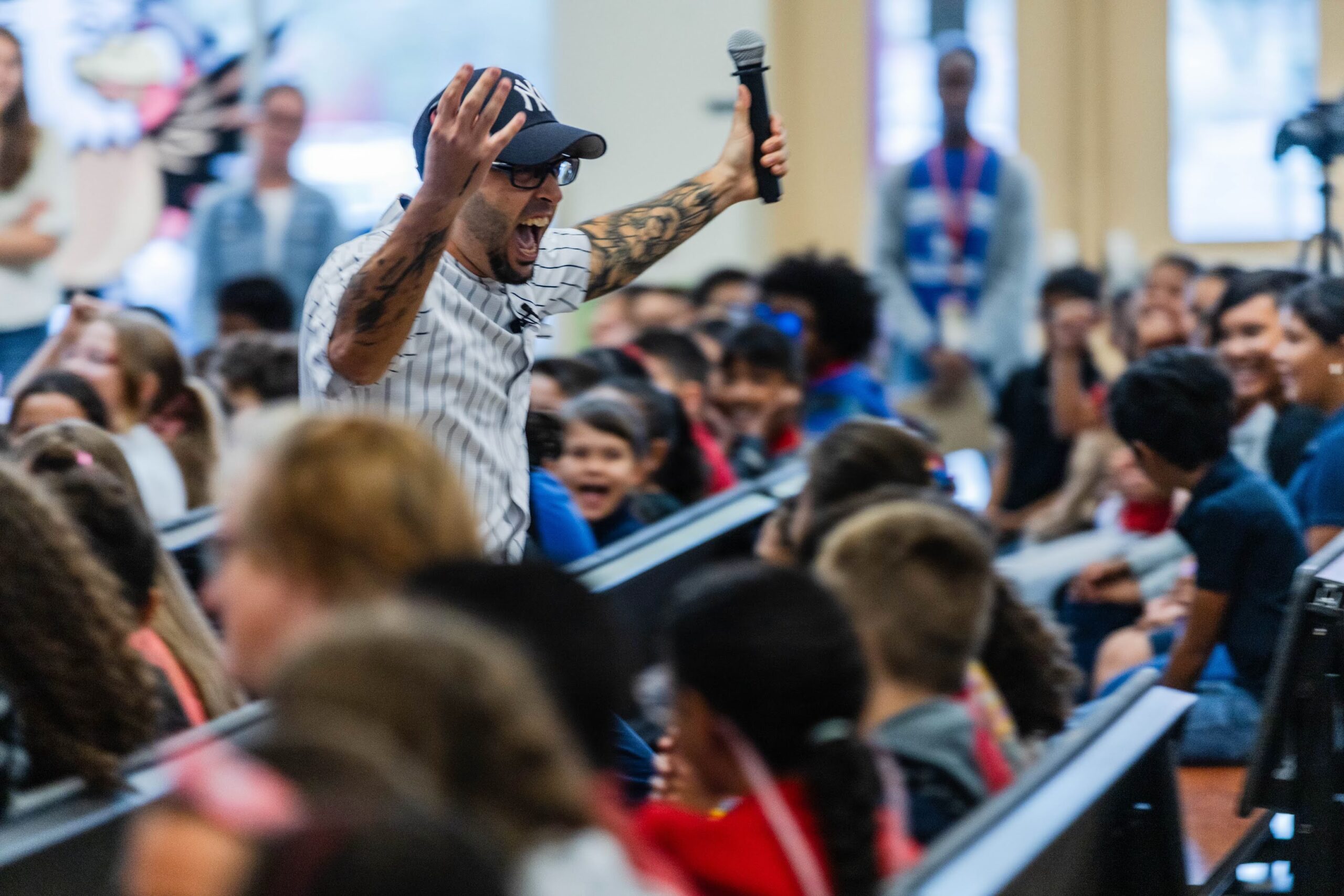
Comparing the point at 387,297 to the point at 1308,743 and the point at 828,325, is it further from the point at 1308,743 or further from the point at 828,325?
the point at 828,325

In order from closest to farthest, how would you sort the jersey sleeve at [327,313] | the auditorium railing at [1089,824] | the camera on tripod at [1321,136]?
1. the auditorium railing at [1089,824]
2. the jersey sleeve at [327,313]
3. the camera on tripod at [1321,136]

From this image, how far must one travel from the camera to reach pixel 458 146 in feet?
6.22

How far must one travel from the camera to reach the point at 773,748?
1559 millimetres

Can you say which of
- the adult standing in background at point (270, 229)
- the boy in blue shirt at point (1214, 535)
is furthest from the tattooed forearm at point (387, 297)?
the adult standing in background at point (270, 229)

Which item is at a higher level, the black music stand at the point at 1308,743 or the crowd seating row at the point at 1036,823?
the crowd seating row at the point at 1036,823

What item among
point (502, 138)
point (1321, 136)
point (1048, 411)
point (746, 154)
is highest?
point (502, 138)

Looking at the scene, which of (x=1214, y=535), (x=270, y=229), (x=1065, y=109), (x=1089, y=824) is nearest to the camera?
(x=1089, y=824)

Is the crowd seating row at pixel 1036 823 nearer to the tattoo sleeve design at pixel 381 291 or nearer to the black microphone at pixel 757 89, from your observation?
the tattoo sleeve design at pixel 381 291

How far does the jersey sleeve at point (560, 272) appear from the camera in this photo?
93.4 inches

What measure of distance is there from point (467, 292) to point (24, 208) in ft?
12.7

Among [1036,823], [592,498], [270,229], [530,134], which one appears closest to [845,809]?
[1036,823]

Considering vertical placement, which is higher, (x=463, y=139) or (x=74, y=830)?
(x=463, y=139)

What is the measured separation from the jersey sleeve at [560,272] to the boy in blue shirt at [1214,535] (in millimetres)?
1267

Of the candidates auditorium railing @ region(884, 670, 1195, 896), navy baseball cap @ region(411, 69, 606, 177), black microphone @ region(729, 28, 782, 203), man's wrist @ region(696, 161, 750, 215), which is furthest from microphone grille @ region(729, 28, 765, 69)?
auditorium railing @ region(884, 670, 1195, 896)
